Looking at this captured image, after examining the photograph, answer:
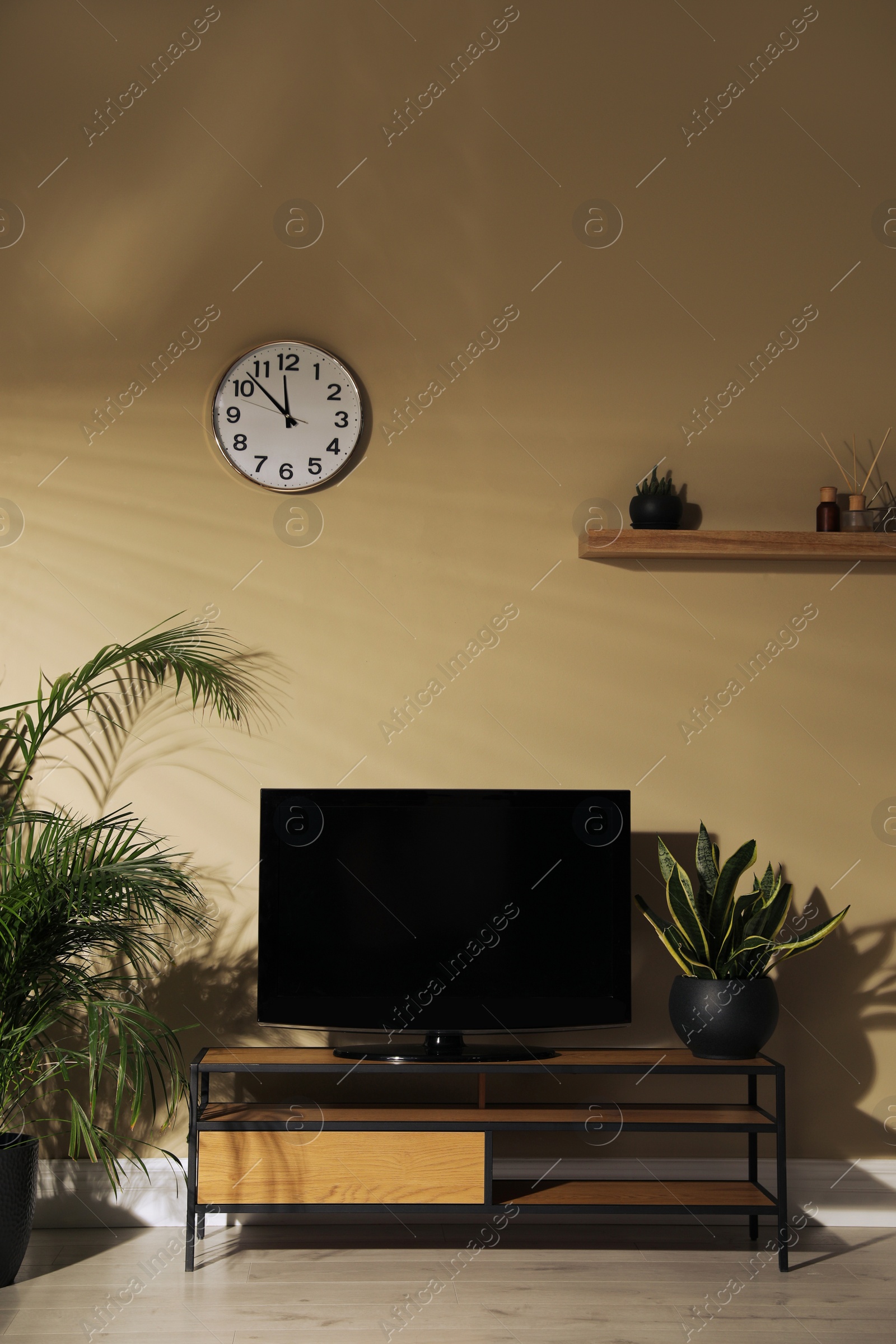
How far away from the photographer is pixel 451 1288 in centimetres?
253

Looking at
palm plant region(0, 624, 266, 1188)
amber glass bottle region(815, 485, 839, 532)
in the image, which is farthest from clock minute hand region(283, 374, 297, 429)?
amber glass bottle region(815, 485, 839, 532)

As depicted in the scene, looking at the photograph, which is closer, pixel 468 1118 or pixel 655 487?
pixel 468 1118

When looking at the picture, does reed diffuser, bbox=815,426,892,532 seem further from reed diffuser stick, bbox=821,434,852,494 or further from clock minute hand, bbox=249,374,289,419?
clock minute hand, bbox=249,374,289,419

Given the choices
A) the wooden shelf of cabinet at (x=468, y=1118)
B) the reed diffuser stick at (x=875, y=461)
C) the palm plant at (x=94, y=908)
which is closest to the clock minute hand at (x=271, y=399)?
the palm plant at (x=94, y=908)

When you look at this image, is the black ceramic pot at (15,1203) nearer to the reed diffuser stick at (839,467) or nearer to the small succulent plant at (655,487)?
the small succulent plant at (655,487)

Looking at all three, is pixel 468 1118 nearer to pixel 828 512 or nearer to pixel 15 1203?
pixel 15 1203

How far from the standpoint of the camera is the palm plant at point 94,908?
2555mm

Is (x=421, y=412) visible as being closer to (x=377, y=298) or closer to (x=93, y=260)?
(x=377, y=298)

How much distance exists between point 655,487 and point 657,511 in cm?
9

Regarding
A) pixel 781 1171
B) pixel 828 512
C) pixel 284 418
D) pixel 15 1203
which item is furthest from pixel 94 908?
pixel 828 512

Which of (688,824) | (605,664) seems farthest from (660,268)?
(688,824)

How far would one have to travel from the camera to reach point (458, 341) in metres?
3.21

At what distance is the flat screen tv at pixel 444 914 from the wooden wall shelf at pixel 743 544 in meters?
0.72

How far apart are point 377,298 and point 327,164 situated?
0.43 metres
